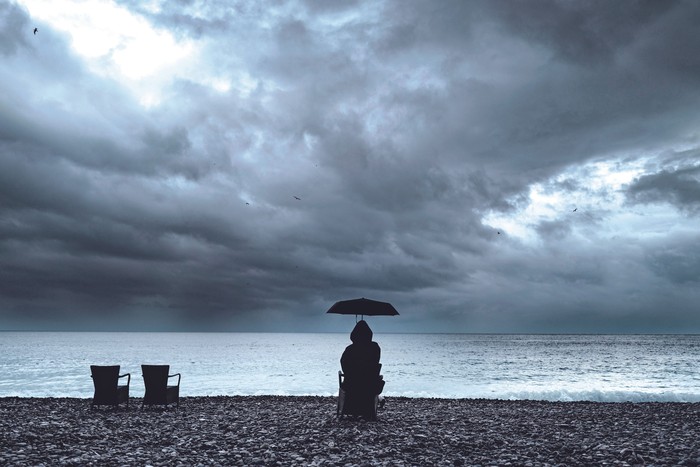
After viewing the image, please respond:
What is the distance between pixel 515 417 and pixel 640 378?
33.7m

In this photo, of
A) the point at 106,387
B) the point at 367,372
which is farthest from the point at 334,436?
the point at 106,387

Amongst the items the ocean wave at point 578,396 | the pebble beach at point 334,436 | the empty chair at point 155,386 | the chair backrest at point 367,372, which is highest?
the chair backrest at point 367,372

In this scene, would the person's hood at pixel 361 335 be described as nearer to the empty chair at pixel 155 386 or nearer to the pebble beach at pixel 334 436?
the pebble beach at pixel 334 436

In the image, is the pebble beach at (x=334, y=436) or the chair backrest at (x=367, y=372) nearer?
the pebble beach at (x=334, y=436)

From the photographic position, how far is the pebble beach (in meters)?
8.94

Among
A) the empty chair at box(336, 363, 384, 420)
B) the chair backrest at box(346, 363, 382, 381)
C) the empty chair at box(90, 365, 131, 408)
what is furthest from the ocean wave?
the empty chair at box(90, 365, 131, 408)

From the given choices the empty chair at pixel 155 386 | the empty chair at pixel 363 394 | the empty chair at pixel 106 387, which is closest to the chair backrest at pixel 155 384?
the empty chair at pixel 155 386

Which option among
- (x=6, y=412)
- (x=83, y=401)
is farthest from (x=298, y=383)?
(x=6, y=412)

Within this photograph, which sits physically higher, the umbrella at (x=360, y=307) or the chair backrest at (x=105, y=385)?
the umbrella at (x=360, y=307)

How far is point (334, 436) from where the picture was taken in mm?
11148

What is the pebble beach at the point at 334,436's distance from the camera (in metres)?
8.94

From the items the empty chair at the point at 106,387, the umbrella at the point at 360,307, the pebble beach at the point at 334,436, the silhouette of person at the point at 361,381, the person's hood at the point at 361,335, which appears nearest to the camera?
the pebble beach at the point at 334,436

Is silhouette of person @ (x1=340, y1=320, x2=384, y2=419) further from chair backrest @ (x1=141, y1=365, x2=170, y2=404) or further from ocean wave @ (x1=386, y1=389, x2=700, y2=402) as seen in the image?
ocean wave @ (x1=386, y1=389, x2=700, y2=402)

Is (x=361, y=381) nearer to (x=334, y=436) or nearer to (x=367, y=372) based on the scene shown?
(x=367, y=372)
